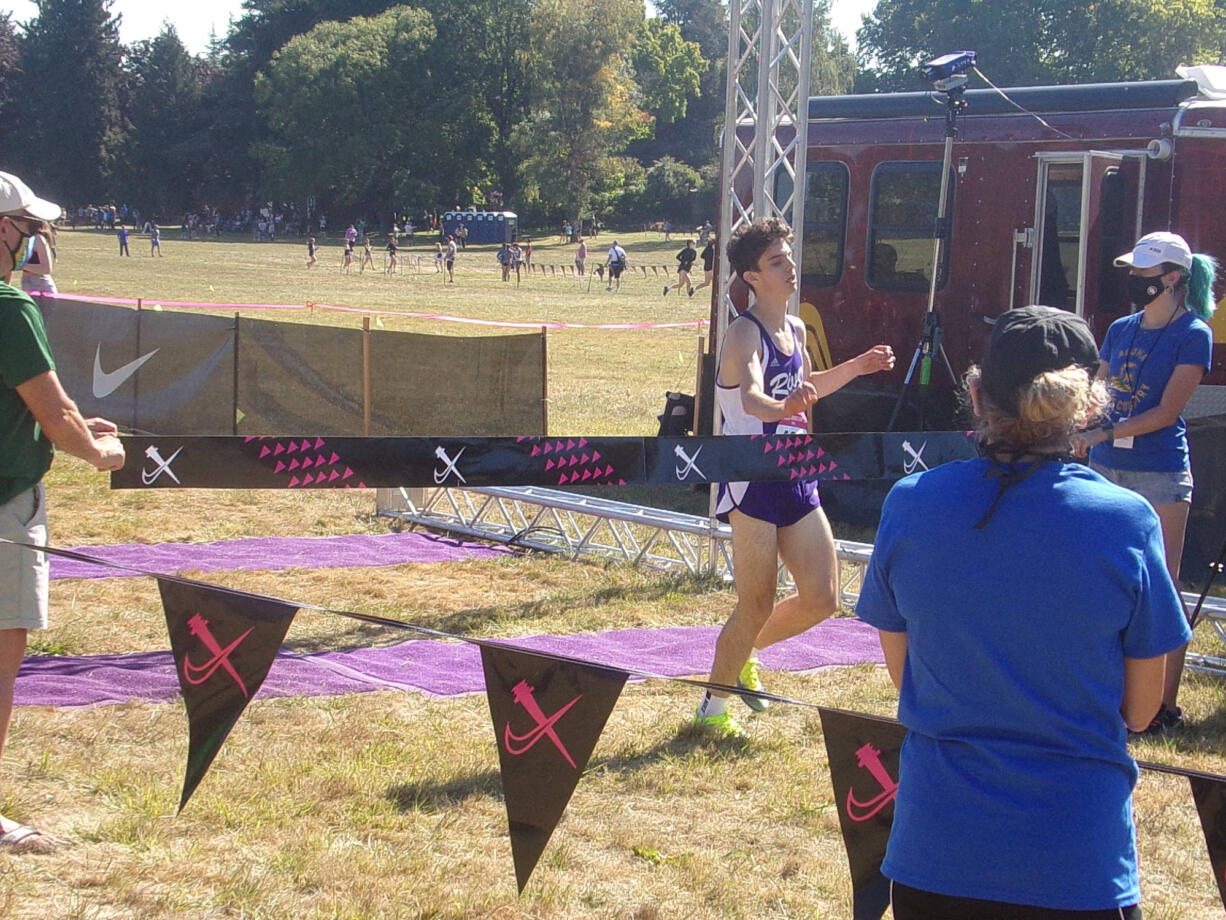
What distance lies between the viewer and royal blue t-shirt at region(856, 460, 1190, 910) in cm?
196

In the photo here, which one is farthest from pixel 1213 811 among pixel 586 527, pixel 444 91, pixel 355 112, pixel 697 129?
pixel 697 129

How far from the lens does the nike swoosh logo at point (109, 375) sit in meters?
12.8

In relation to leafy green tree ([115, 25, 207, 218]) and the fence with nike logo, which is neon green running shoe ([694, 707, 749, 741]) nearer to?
the fence with nike logo

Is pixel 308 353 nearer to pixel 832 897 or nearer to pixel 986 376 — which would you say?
pixel 832 897

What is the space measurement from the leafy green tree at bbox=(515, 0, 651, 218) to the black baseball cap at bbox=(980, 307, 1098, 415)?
74336 mm

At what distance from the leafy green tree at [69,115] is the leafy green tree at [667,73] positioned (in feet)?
118

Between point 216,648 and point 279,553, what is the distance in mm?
4832

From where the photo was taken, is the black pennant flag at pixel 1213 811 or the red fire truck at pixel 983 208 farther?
the red fire truck at pixel 983 208

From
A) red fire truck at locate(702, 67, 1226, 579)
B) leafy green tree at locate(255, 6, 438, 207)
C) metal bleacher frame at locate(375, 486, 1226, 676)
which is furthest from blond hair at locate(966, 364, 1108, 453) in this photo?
leafy green tree at locate(255, 6, 438, 207)

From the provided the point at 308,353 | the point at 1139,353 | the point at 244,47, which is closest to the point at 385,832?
the point at 1139,353

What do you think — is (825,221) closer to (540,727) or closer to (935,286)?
(935,286)

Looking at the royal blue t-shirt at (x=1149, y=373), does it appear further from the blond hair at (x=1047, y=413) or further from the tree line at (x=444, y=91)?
the tree line at (x=444, y=91)

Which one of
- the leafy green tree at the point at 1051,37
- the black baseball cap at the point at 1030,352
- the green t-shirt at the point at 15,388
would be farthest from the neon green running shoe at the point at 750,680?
the leafy green tree at the point at 1051,37

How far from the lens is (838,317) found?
10586mm
